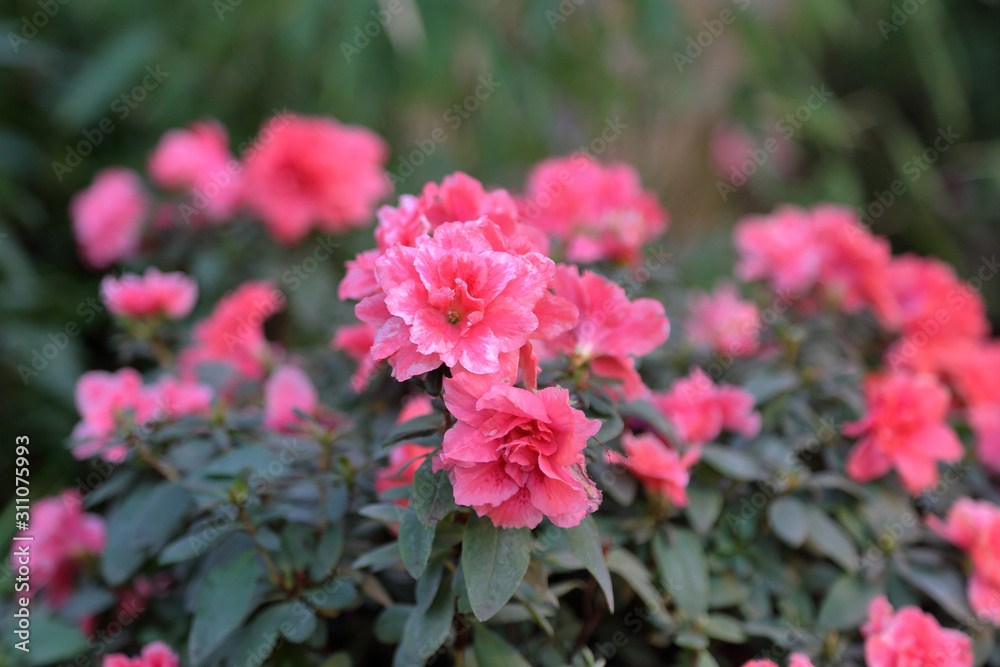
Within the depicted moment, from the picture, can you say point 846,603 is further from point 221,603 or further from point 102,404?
point 102,404

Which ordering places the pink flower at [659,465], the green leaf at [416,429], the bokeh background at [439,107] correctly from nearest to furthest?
the green leaf at [416,429] < the pink flower at [659,465] < the bokeh background at [439,107]

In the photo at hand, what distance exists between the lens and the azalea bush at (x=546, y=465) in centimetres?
66

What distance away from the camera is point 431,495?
0.68 meters

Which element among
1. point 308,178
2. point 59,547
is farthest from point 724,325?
point 59,547

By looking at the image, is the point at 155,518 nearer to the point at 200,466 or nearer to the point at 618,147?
the point at 200,466

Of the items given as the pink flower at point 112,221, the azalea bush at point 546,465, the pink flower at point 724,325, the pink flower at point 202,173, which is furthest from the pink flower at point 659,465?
the pink flower at point 112,221

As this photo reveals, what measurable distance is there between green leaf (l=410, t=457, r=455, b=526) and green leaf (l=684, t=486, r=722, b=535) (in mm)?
397

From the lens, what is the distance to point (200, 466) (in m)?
0.95

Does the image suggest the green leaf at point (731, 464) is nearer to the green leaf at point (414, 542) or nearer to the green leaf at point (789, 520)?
the green leaf at point (789, 520)

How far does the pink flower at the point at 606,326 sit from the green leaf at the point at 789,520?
33 centimetres

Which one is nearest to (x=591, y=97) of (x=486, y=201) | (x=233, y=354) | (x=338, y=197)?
(x=338, y=197)

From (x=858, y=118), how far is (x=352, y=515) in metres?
3.04

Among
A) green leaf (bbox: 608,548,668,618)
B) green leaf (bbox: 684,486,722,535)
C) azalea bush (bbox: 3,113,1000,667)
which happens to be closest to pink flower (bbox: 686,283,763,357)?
azalea bush (bbox: 3,113,1000,667)

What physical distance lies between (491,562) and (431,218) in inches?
13.5
